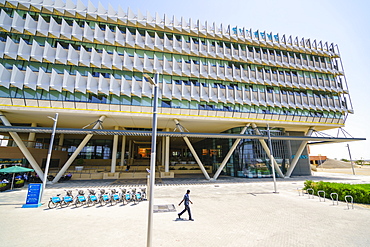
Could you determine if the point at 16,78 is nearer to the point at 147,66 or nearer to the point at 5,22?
the point at 5,22

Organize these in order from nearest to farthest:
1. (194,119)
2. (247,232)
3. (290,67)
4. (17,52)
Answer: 1. (247,232)
2. (17,52)
3. (194,119)
4. (290,67)

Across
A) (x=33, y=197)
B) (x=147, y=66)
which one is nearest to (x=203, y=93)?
(x=147, y=66)

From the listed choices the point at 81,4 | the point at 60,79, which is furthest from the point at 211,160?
the point at 81,4

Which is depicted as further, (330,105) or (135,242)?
(330,105)

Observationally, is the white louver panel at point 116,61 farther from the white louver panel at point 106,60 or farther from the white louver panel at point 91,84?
the white louver panel at point 91,84

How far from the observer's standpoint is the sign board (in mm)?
12070

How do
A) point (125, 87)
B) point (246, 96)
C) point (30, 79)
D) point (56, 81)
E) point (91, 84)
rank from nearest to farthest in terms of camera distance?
point (30, 79), point (56, 81), point (91, 84), point (125, 87), point (246, 96)

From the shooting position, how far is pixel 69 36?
23609mm

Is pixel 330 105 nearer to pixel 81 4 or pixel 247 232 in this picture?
pixel 247 232

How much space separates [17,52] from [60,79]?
19.5 feet

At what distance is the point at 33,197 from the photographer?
1221 centimetres

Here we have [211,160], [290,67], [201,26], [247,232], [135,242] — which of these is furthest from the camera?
[211,160]

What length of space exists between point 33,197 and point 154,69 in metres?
19.5

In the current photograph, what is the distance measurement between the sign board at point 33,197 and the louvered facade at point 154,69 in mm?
12302
